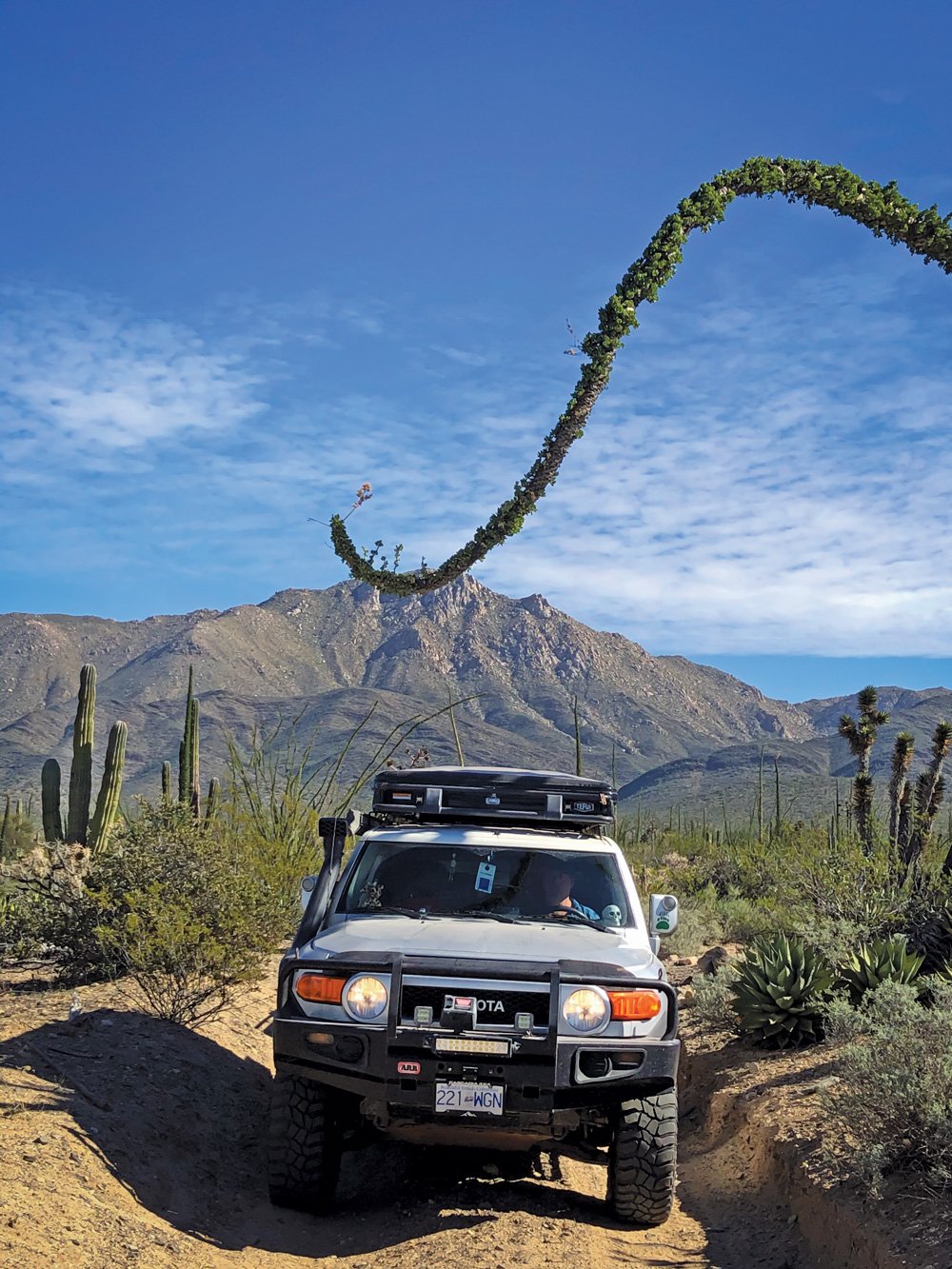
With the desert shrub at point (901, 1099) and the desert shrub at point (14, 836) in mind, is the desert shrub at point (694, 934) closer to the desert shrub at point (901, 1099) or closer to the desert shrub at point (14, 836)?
the desert shrub at point (901, 1099)

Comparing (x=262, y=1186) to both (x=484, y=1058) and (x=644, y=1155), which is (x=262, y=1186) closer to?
(x=484, y=1058)

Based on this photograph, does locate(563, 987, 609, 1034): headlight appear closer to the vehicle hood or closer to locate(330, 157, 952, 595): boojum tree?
the vehicle hood

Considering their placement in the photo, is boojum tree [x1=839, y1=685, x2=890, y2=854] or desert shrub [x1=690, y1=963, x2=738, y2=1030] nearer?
desert shrub [x1=690, y1=963, x2=738, y2=1030]

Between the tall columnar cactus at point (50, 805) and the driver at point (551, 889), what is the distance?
13511mm

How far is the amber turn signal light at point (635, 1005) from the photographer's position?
5.87 meters

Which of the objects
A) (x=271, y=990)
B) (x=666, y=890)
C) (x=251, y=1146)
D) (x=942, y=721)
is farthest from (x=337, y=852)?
(x=942, y=721)

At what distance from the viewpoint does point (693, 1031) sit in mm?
11281

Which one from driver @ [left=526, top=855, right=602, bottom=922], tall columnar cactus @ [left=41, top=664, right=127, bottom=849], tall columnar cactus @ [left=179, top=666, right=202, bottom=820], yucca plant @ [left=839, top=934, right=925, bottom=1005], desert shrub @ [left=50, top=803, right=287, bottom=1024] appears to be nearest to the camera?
driver @ [left=526, top=855, right=602, bottom=922]

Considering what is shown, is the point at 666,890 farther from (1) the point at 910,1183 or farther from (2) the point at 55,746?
(2) the point at 55,746

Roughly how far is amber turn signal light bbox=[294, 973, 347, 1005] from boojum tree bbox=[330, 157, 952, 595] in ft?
6.58

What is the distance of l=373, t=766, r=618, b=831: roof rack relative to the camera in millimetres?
7719

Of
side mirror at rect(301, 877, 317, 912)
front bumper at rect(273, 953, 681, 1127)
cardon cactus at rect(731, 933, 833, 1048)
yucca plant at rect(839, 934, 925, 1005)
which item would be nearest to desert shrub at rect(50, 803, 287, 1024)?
side mirror at rect(301, 877, 317, 912)

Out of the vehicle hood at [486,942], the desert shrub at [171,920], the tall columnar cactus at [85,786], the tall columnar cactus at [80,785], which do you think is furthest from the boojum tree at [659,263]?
the tall columnar cactus at [80,785]

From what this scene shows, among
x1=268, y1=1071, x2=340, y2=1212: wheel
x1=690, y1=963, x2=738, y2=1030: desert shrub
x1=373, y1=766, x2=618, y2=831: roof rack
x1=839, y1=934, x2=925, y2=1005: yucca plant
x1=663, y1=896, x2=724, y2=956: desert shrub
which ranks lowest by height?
x1=663, y1=896, x2=724, y2=956: desert shrub
